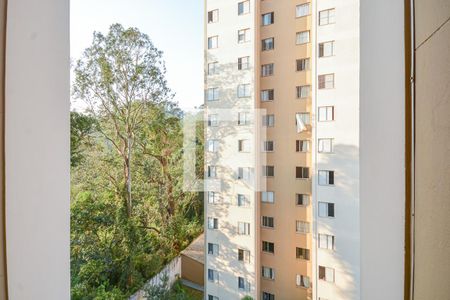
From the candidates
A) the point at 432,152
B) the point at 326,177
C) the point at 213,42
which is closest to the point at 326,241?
the point at 326,177

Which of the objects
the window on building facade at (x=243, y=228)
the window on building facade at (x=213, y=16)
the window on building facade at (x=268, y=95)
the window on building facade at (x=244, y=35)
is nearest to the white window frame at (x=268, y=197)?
the window on building facade at (x=243, y=228)

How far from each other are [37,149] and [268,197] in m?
0.73

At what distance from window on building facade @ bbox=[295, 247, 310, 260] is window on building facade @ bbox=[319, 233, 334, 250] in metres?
0.05

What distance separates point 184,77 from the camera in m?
1.07

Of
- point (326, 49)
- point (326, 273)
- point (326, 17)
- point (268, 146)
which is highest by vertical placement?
point (326, 17)

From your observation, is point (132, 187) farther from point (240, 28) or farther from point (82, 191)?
point (240, 28)

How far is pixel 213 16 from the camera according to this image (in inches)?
41.5

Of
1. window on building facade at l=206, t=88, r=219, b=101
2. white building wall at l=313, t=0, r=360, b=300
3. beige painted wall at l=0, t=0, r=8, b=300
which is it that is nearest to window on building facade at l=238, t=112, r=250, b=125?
window on building facade at l=206, t=88, r=219, b=101

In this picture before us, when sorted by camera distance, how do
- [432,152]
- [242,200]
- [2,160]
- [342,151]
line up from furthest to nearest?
[242,200], [342,151], [2,160], [432,152]

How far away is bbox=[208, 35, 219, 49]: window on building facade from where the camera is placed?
1055 millimetres

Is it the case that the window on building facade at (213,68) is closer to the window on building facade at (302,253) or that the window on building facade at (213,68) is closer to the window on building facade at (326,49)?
the window on building facade at (326,49)

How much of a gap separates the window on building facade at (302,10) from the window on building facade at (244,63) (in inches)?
8.3

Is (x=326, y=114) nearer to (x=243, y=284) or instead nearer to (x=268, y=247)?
(x=268, y=247)

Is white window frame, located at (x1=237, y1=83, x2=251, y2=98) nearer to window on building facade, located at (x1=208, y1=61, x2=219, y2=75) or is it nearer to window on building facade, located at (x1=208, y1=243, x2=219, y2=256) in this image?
window on building facade, located at (x1=208, y1=61, x2=219, y2=75)
